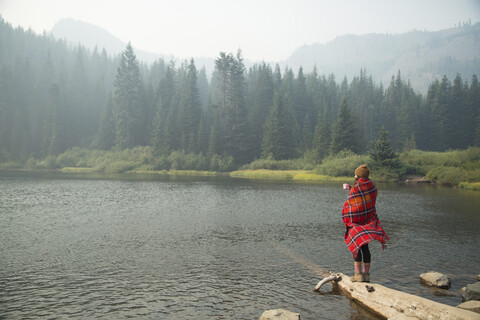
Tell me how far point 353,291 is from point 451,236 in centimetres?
1084

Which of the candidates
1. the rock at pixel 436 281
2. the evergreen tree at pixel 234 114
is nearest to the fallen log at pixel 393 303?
the rock at pixel 436 281

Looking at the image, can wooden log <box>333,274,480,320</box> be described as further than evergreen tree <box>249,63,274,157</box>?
No

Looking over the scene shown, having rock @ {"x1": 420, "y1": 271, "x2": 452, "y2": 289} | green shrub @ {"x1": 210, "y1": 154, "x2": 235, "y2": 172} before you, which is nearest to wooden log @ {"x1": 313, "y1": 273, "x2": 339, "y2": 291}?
rock @ {"x1": 420, "y1": 271, "x2": 452, "y2": 289}

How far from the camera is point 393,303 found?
24.9 feet

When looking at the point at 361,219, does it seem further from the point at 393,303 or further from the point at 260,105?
the point at 260,105

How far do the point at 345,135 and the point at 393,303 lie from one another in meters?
63.1

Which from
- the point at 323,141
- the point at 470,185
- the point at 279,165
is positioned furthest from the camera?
the point at 323,141

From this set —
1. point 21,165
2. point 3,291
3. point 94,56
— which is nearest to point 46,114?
point 21,165

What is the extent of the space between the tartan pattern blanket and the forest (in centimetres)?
5897

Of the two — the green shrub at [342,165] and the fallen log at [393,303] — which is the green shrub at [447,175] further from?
the fallen log at [393,303]

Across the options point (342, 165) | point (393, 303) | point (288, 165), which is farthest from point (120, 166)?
point (393, 303)

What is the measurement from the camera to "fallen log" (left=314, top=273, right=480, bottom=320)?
6.50 metres

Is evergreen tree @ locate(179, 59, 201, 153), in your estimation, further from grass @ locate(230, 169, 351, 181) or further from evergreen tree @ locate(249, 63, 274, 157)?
grass @ locate(230, 169, 351, 181)

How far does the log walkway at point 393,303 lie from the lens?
6.52 metres
